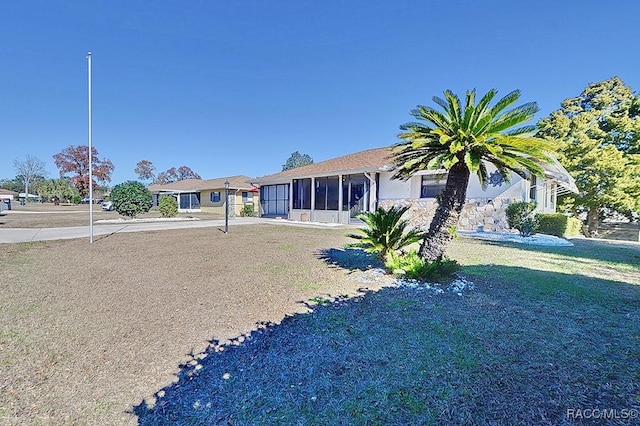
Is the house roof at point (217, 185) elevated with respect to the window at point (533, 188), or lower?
elevated

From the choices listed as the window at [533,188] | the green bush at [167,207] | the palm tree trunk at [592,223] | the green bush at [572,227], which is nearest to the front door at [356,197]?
the window at [533,188]

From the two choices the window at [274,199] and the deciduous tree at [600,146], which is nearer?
the deciduous tree at [600,146]

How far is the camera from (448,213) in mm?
5711

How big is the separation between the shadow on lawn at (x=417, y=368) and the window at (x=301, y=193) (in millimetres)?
17670

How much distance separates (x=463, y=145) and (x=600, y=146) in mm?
21514

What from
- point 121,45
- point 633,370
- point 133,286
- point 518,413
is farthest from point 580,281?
point 121,45

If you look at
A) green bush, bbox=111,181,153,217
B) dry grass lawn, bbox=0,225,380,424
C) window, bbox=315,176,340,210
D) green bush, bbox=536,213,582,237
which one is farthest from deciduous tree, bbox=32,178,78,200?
green bush, bbox=536,213,582,237

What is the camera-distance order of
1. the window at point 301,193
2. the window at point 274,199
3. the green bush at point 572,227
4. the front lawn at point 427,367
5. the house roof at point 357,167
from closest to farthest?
the front lawn at point 427,367
the green bush at point 572,227
the house roof at point 357,167
the window at point 301,193
the window at point 274,199

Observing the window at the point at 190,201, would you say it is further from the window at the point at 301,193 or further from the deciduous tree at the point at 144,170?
the deciduous tree at the point at 144,170

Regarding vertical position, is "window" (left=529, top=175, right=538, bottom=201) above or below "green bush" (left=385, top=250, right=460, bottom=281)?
above

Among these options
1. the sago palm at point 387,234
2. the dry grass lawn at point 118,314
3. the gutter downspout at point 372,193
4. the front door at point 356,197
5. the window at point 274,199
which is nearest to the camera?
the dry grass lawn at point 118,314

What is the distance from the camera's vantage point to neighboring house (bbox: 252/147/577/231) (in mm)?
14453

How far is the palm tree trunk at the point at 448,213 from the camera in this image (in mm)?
5637

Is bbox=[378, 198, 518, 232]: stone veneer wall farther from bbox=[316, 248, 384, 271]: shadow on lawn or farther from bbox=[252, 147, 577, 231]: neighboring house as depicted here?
bbox=[316, 248, 384, 271]: shadow on lawn
